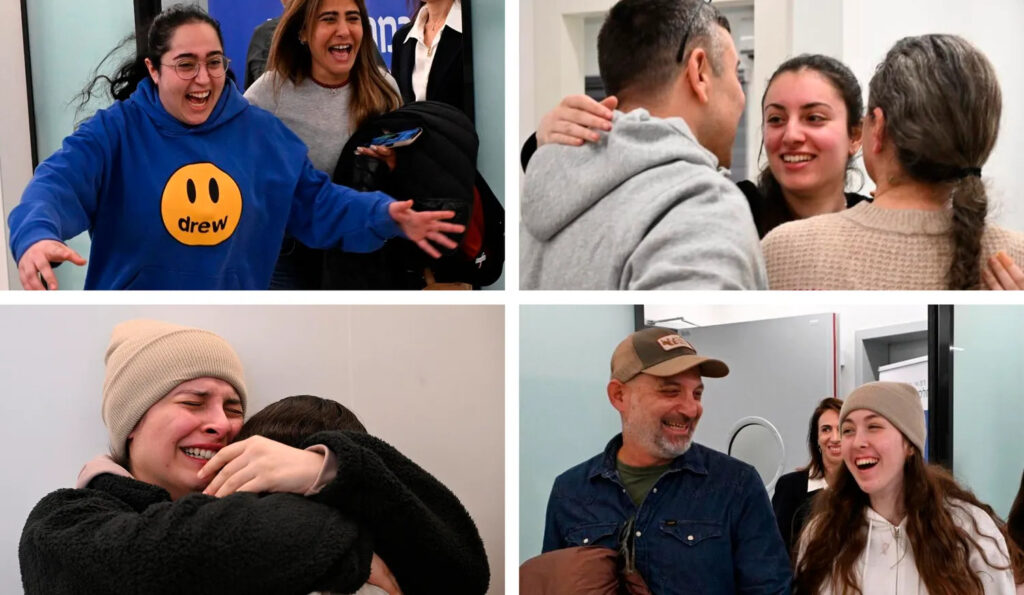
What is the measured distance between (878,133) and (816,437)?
41 centimetres

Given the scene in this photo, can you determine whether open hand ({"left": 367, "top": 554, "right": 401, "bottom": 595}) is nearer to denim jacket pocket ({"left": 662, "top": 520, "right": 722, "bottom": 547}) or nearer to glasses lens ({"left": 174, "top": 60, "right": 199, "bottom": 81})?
denim jacket pocket ({"left": 662, "top": 520, "right": 722, "bottom": 547})

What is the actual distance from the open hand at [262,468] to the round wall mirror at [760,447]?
1.80 ft

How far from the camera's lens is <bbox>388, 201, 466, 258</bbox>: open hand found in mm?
1454

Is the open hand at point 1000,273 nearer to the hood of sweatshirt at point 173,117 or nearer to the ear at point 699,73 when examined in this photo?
the ear at point 699,73

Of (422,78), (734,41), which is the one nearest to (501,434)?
(422,78)

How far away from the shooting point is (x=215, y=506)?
1.29 metres

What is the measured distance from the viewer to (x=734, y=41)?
1413mm

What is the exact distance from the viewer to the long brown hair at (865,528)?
1.46 metres

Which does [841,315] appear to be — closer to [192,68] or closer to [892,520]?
[892,520]

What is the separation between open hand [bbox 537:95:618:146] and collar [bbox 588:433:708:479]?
0.41 m

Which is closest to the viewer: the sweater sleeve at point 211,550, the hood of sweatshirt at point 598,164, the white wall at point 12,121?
the sweater sleeve at point 211,550

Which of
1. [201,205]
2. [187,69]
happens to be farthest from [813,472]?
[187,69]

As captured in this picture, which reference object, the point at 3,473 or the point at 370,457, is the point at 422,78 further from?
the point at 3,473

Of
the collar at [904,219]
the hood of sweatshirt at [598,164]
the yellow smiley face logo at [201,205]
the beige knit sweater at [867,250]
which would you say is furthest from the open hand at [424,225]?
the collar at [904,219]
